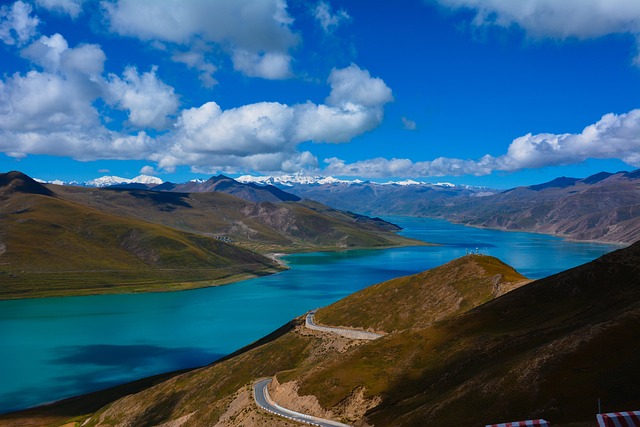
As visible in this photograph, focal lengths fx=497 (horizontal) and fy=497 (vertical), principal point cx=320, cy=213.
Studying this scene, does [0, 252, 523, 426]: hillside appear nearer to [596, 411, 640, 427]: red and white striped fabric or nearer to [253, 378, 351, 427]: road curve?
[253, 378, 351, 427]: road curve

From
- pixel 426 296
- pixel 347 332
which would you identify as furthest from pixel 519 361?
pixel 426 296

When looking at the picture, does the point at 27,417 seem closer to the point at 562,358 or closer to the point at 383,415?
the point at 383,415

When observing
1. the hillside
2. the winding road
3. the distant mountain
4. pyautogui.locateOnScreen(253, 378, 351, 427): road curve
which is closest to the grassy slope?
the hillside

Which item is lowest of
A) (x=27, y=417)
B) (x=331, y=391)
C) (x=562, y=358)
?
(x=27, y=417)

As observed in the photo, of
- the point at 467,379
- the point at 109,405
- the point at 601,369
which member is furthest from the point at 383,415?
the point at 109,405

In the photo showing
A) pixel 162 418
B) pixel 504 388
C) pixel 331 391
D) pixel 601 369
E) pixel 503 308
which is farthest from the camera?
pixel 162 418

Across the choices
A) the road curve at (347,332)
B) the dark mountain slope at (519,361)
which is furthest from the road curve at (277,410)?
the road curve at (347,332)

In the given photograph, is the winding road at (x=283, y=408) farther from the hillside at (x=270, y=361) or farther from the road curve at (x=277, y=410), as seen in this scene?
the hillside at (x=270, y=361)
